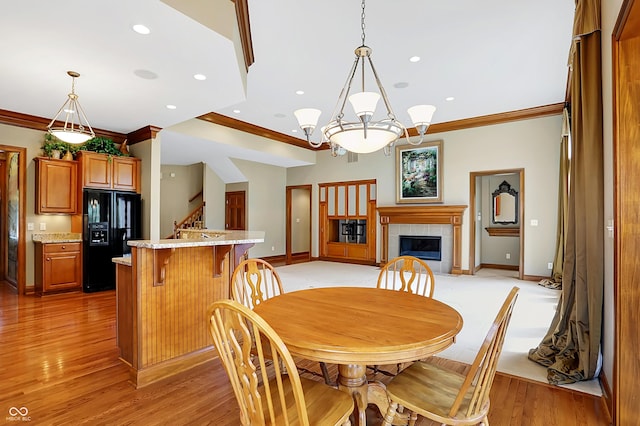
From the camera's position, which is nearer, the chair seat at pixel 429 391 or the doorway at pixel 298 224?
the chair seat at pixel 429 391

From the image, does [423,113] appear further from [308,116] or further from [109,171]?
[109,171]

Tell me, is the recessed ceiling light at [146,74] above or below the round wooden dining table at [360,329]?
above

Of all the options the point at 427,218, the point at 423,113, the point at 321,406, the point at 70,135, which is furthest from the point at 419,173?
the point at 321,406

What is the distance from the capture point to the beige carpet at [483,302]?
2.72 metres

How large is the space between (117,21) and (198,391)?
8.97 feet

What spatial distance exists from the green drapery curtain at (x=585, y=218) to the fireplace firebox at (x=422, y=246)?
4.31m

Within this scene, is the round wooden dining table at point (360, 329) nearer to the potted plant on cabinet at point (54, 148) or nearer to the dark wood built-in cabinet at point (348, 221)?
the potted plant on cabinet at point (54, 148)

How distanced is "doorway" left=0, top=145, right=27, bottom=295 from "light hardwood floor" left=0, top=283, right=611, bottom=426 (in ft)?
7.57

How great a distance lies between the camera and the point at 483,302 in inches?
175

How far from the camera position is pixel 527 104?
5465mm

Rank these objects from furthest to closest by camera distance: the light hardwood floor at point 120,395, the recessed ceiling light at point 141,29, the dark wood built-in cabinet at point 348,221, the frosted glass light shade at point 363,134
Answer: the dark wood built-in cabinet at point 348,221 < the recessed ceiling light at point 141,29 < the frosted glass light shade at point 363,134 < the light hardwood floor at point 120,395

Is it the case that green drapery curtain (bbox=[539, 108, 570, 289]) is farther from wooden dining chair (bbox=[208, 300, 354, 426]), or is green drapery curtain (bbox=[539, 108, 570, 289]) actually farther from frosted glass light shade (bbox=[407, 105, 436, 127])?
wooden dining chair (bbox=[208, 300, 354, 426])

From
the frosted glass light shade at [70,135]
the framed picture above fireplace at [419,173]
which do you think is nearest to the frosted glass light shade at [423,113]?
the frosted glass light shade at [70,135]

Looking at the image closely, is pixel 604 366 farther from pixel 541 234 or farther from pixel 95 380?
pixel 541 234
